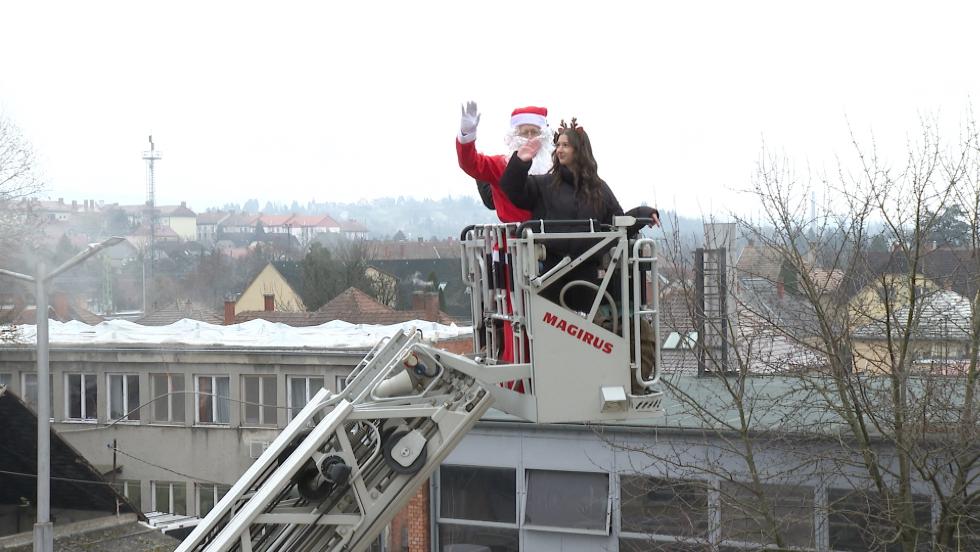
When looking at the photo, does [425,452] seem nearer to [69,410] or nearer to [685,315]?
[685,315]

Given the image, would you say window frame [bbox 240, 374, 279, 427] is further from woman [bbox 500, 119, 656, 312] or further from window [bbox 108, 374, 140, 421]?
woman [bbox 500, 119, 656, 312]

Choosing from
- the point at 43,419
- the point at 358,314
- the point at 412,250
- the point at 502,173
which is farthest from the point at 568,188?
the point at 412,250

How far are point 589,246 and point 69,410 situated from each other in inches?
1263

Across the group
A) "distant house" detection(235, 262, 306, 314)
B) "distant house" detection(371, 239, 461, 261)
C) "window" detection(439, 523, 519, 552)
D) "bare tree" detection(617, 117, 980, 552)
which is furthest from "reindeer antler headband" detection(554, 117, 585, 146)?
"distant house" detection(371, 239, 461, 261)

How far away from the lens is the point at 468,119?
6262 millimetres

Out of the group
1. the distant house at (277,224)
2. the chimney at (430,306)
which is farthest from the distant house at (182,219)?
the chimney at (430,306)

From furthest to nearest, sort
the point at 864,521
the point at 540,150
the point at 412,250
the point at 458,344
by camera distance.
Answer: the point at 412,250
the point at 458,344
the point at 864,521
the point at 540,150

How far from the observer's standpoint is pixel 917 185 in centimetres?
1499

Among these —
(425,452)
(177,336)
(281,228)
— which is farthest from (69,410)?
(281,228)

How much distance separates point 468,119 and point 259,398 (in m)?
27.1

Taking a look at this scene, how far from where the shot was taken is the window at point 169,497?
33.1 m

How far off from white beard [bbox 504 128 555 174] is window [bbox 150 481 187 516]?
28.5m

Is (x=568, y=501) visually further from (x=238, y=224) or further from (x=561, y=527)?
(x=238, y=224)

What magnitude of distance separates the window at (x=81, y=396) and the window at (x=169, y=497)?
3.12 m
